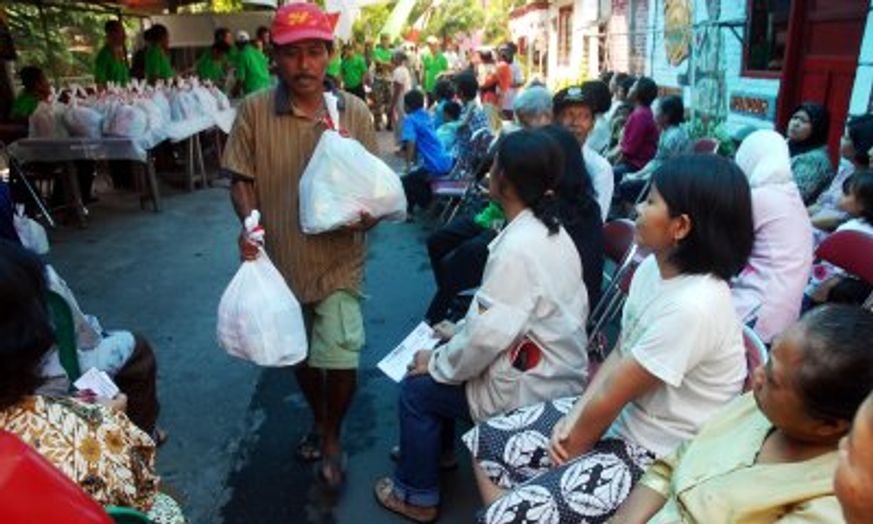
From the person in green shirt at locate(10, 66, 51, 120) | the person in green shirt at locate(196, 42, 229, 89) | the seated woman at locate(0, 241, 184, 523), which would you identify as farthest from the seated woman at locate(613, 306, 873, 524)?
the person in green shirt at locate(196, 42, 229, 89)

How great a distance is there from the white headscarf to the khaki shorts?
1631 millimetres

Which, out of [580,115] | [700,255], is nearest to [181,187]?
[580,115]

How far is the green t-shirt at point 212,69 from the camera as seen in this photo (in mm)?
10133

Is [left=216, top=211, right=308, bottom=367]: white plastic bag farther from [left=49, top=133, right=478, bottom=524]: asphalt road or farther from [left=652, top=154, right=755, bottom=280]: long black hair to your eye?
[left=652, top=154, right=755, bottom=280]: long black hair

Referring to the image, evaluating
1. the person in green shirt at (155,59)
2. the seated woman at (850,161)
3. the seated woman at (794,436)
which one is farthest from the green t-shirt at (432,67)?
the seated woman at (794,436)

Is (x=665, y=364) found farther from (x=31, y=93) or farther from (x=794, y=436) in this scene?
(x=31, y=93)

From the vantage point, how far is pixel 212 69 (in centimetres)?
1014

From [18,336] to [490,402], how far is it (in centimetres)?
136

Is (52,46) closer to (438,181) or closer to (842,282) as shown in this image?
(438,181)

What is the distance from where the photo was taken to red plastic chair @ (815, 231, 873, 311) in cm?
256

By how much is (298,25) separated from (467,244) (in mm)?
1727

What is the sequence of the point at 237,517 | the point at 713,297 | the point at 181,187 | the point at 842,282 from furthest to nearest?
the point at 181,187 < the point at 842,282 < the point at 237,517 < the point at 713,297

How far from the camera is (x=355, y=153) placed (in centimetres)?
244

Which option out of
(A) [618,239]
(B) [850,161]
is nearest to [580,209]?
(A) [618,239]
